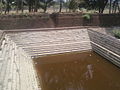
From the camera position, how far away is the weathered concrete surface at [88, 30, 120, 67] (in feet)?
28.0

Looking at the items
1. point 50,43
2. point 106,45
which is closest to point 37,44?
point 50,43

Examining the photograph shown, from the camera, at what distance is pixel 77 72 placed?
780 centimetres

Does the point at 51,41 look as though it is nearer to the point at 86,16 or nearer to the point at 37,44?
the point at 37,44

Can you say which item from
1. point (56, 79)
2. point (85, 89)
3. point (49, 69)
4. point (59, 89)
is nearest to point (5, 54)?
point (49, 69)

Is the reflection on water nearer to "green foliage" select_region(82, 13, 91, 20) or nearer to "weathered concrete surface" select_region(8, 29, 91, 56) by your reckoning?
"weathered concrete surface" select_region(8, 29, 91, 56)

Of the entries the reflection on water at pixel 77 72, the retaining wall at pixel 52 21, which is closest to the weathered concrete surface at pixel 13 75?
the reflection on water at pixel 77 72

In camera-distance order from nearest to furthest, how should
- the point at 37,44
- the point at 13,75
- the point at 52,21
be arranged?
the point at 13,75
the point at 37,44
the point at 52,21

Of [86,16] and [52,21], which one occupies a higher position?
[86,16]

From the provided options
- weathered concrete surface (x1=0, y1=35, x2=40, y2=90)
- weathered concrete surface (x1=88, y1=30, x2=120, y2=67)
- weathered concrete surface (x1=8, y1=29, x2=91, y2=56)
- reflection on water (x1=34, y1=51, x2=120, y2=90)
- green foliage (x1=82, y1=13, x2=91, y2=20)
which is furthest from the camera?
green foliage (x1=82, y1=13, x2=91, y2=20)

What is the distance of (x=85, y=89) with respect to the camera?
616 cm

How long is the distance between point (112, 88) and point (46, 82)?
2747mm

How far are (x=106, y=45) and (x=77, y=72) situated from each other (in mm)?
3114

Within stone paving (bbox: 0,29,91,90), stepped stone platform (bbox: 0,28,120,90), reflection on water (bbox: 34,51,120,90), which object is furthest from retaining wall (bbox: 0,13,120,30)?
reflection on water (bbox: 34,51,120,90)

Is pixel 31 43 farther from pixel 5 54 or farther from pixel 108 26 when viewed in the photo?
pixel 108 26
